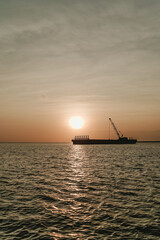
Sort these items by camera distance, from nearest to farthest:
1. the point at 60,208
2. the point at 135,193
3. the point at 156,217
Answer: the point at 156,217
the point at 60,208
the point at 135,193

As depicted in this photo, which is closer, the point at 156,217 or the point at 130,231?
the point at 130,231

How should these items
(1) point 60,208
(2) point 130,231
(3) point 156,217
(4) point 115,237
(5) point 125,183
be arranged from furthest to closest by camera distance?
(5) point 125,183, (1) point 60,208, (3) point 156,217, (2) point 130,231, (4) point 115,237

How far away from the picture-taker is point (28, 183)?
25.9 meters

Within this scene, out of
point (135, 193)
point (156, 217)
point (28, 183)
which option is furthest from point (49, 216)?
point (28, 183)

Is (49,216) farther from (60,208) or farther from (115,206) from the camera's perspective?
(115,206)

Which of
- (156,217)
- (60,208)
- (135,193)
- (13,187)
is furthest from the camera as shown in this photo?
(13,187)

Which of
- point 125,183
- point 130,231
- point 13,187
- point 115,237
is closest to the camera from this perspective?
point 115,237

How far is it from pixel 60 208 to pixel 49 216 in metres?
1.90

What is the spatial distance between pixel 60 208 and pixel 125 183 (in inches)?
447

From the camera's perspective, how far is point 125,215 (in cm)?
1456

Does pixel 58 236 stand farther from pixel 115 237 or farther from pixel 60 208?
pixel 60 208

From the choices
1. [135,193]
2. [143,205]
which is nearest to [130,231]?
[143,205]

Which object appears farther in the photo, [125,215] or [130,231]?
[125,215]

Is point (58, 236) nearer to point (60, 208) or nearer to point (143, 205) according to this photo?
point (60, 208)
